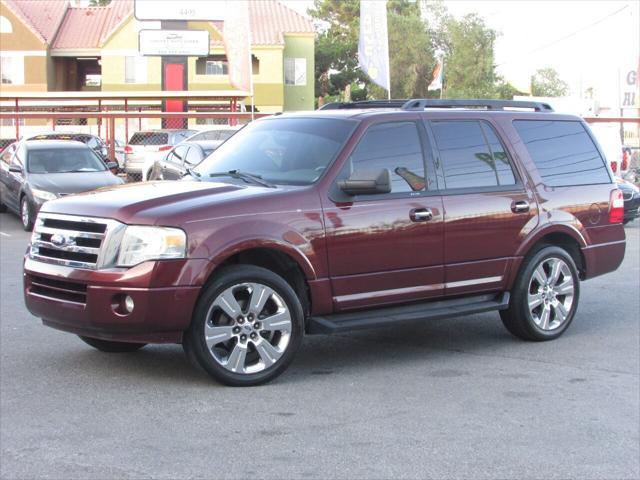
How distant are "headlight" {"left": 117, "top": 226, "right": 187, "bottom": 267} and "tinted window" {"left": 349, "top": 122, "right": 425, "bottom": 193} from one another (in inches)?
61.2

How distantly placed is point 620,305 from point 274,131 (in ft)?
14.6

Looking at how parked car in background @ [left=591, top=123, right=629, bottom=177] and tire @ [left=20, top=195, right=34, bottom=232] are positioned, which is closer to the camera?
tire @ [left=20, top=195, right=34, bottom=232]

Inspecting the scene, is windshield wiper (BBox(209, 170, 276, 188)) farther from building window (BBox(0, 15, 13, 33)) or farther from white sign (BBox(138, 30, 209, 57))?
building window (BBox(0, 15, 13, 33))

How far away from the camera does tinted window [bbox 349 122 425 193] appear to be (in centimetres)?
732

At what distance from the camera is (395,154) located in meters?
7.48

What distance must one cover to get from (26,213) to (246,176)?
10.6 meters

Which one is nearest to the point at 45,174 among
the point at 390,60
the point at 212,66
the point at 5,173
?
the point at 5,173

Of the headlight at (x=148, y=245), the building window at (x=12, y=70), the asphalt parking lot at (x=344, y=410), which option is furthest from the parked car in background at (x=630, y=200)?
the building window at (x=12, y=70)

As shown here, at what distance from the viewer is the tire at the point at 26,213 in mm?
16795

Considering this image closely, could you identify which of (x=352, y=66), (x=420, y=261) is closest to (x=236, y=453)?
(x=420, y=261)

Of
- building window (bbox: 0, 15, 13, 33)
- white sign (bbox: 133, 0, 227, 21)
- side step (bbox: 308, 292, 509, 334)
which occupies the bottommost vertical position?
side step (bbox: 308, 292, 509, 334)

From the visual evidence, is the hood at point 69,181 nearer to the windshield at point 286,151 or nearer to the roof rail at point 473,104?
the windshield at point 286,151

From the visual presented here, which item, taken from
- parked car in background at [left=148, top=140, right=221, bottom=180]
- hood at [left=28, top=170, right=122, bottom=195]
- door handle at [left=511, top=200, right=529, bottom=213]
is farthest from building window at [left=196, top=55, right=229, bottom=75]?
door handle at [left=511, top=200, right=529, bottom=213]

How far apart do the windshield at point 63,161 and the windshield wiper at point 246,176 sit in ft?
34.8
